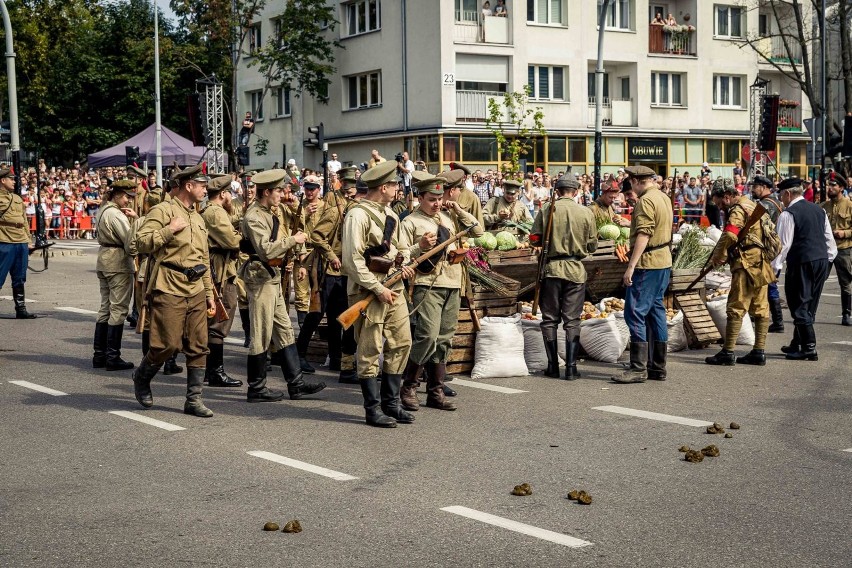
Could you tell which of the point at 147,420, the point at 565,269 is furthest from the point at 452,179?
the point at 147,420

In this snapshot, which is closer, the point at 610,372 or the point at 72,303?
the point at 610,372

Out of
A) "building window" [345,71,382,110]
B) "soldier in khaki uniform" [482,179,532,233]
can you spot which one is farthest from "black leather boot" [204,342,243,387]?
"building window" [345,71,382,110]

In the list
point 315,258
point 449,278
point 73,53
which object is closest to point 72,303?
point 315,258

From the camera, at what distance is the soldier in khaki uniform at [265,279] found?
9.85m

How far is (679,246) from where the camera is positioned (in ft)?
46.1

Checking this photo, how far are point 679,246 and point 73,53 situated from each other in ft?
170

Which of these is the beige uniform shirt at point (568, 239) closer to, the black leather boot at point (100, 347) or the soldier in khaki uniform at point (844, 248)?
the black leather boot at point (100, 347)

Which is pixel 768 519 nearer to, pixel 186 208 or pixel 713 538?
pixel 713 538

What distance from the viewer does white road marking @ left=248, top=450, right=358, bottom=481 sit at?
742 cm

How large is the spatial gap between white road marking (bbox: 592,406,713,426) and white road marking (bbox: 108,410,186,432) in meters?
3.29

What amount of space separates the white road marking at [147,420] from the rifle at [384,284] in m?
1.43

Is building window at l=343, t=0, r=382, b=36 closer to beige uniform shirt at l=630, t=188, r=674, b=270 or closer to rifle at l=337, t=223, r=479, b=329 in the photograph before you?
beige uniform shirt at l=630, t=188, r=674, b=270

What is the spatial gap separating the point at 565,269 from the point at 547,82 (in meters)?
34.6

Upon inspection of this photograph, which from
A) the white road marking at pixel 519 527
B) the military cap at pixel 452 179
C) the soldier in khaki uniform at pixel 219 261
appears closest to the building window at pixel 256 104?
the soldier in khaki uniform at pixel 219 261
